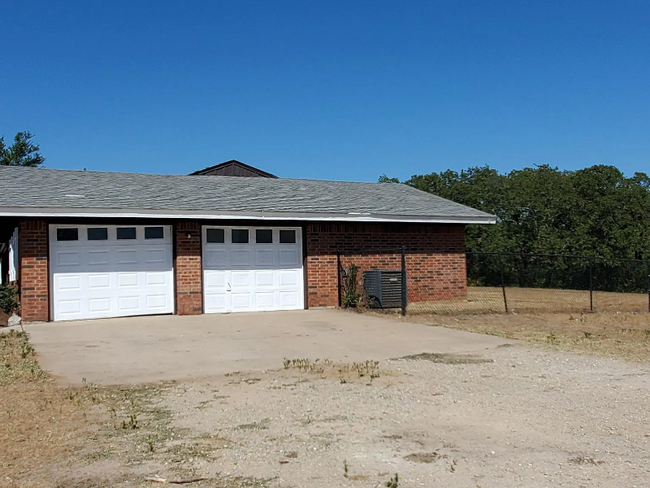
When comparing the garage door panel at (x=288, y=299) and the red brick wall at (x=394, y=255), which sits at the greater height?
the red brick wall at (x=394, y=255)

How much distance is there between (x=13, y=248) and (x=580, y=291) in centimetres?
1699

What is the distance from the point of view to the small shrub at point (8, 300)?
14.1 meters

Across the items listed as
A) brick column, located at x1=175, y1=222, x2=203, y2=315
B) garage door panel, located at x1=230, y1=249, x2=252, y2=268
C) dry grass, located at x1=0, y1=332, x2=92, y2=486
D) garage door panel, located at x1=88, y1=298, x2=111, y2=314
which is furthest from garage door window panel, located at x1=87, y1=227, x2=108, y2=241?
dry grass, located at x1=0, y1=332, x2=92, y2=486

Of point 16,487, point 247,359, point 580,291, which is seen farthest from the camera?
point 580,291

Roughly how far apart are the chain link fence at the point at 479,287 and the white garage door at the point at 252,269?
134cm

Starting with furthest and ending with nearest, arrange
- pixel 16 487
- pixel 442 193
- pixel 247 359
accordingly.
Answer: pixel 442 193 < pixel 247 359 < pixel 16 487

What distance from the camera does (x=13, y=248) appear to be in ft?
50.8

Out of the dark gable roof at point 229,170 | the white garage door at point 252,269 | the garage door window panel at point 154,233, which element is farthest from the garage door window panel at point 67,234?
the dark gable roof at point 229,170

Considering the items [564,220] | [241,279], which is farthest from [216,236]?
[564,220]

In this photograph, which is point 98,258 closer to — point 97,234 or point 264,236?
point 97,234

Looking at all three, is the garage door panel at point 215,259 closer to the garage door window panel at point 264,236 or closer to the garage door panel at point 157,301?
the garage door window panel at point 264,236

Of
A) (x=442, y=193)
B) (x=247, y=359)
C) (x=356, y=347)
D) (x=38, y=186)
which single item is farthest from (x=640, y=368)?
(x=442, y=193)

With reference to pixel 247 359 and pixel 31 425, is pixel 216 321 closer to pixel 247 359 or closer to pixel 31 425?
pixel 247 359

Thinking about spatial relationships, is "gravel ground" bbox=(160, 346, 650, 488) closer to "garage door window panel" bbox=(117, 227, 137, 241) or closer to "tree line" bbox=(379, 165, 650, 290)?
"garage door window panel" bbox=(117, 227, 137, 241)
